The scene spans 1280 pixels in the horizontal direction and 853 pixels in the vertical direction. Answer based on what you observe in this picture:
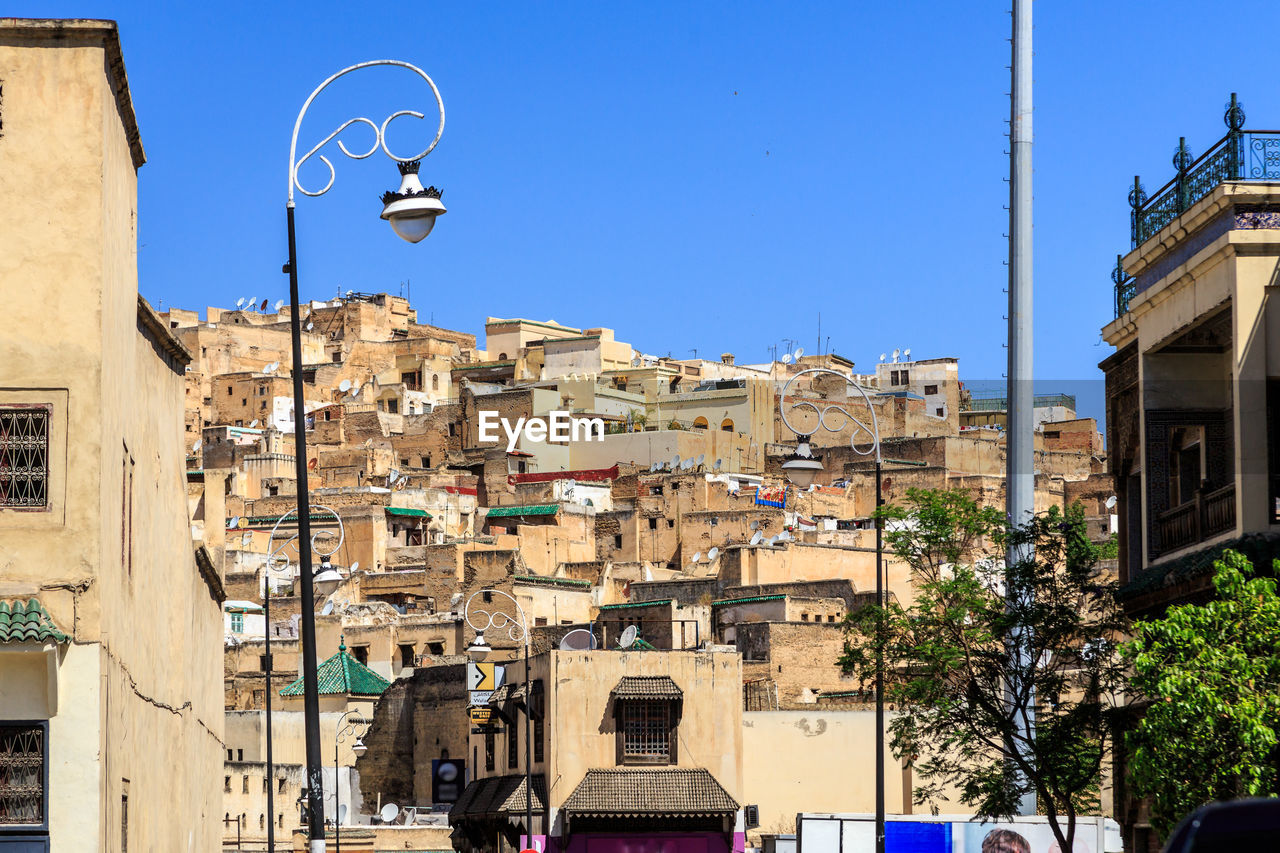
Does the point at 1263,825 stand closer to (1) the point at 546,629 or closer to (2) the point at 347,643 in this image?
(1) the point at 546,629

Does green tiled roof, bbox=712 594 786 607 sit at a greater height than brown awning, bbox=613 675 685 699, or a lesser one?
greater

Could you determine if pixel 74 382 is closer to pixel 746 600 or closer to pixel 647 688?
pixel 647 688

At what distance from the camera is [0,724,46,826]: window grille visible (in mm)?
16438

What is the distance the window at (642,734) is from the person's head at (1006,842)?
7.71 metres

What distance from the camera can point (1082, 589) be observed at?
2314 centimetres

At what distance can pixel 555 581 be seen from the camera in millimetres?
76125

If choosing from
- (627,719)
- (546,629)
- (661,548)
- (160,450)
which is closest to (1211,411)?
(160,450)

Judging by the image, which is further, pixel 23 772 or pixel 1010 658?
pixel 1010 658

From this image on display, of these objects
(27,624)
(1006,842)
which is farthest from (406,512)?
(27,624)

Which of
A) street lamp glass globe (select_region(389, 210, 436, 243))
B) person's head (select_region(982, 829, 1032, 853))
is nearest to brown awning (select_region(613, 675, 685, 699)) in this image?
person's head (select_region(982, 829, 1032, 853))

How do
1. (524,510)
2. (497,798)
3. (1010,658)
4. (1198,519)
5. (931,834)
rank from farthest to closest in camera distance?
1. (524,510)
2. (497,798)
3. (931,834)
4. (1010,658)
5. (1198,519)

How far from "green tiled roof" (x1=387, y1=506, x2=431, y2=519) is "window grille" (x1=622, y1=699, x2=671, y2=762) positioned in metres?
46.4

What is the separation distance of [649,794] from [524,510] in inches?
1911

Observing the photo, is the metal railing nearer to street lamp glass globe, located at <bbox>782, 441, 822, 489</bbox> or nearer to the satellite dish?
street lamp glass globe, located at <bbox>782, 441, 822, 489</bbox>
